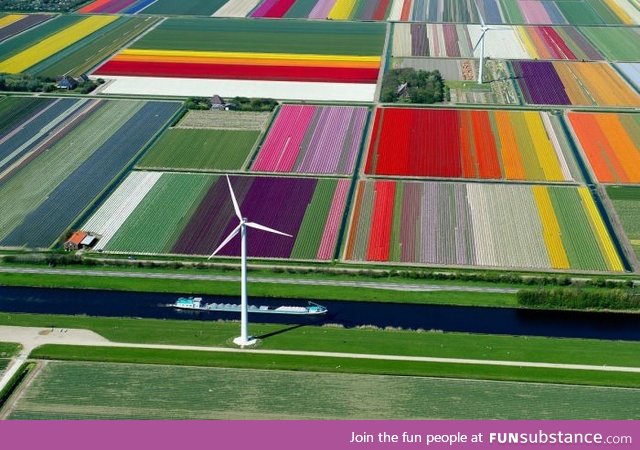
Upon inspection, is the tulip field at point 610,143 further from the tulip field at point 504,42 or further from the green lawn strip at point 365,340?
the green lawn strip at point 365,340

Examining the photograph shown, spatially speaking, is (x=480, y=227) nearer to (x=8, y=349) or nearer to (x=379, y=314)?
(x=379, y=314)

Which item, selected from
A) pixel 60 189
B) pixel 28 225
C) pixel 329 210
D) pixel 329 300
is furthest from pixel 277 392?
pixel 60 189

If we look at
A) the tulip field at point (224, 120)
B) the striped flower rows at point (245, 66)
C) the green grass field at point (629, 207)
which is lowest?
the green grass field at point (629, 207)

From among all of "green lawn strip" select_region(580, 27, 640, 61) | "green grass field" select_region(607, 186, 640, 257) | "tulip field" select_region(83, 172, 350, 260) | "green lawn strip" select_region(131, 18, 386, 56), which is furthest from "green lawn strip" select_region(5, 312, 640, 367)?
"green lawn strip" select_region(580, 27, 640, 61)

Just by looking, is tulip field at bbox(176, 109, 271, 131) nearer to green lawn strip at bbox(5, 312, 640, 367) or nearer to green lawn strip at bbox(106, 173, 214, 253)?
green lawn strip at bbox(106, 173, 214, 253)

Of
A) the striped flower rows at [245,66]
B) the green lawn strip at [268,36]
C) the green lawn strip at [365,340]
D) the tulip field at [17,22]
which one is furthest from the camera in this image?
the tulip field at [17,22]

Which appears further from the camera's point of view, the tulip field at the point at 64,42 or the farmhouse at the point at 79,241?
the tulip field at the point at 64,42

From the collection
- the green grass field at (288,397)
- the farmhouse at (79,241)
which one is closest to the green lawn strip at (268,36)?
the farmhouse at (79,241)
